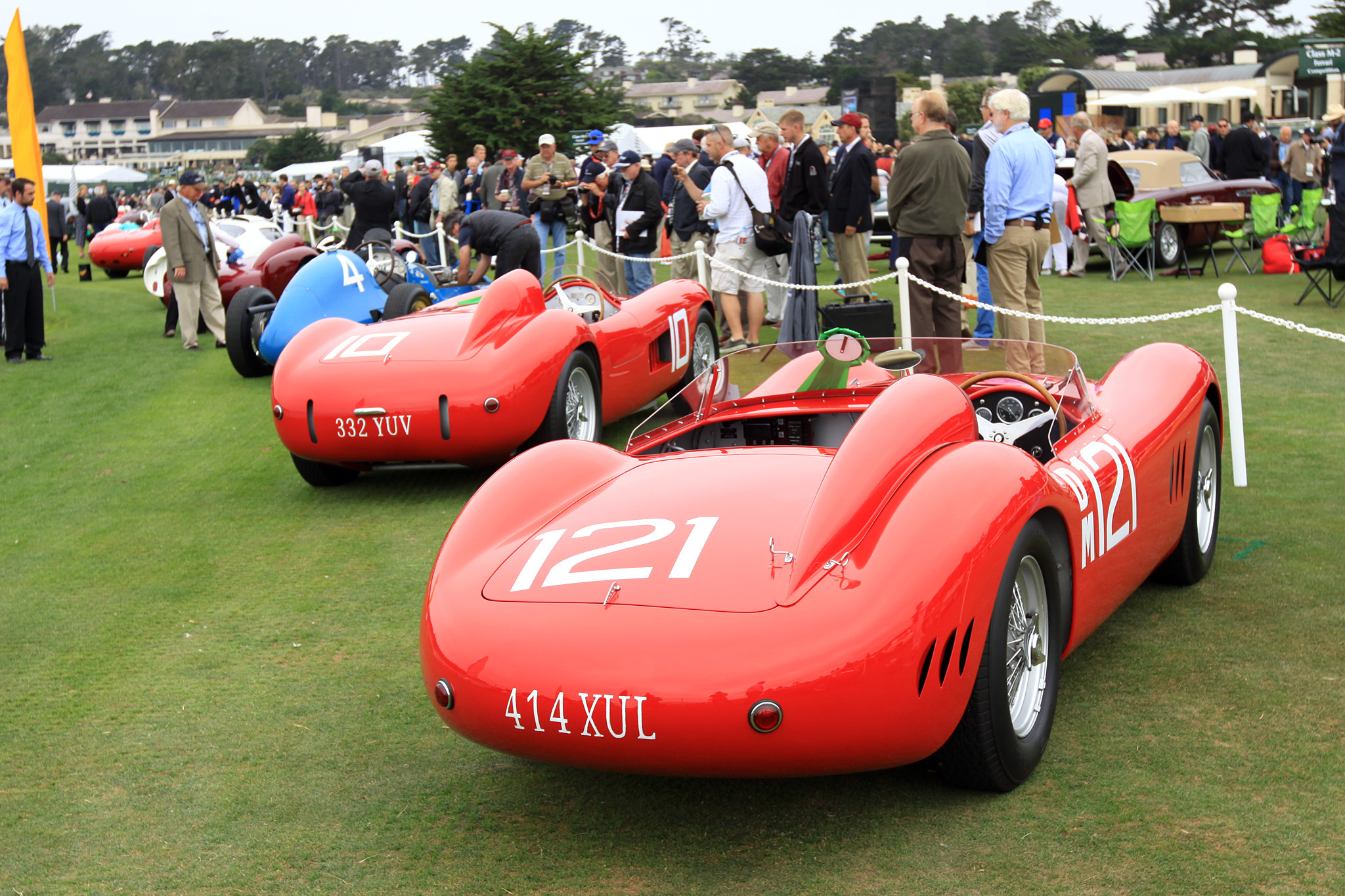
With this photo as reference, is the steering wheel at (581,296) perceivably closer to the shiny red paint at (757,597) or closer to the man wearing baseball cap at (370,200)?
the shiny red paint at (757,597)

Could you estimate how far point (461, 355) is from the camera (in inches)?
271

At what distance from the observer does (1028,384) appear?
468cm

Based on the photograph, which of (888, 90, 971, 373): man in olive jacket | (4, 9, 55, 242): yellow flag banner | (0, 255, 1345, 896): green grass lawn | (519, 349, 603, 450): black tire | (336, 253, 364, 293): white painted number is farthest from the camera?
(4, 9, 55, 242): yellow flag banner

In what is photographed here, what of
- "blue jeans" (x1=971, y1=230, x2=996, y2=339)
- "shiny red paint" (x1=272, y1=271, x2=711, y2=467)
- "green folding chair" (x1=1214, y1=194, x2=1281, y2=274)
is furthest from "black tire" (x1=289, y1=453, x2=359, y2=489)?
"green folding chair" (x1=1214, y1=194, x2=1281, y2=274)

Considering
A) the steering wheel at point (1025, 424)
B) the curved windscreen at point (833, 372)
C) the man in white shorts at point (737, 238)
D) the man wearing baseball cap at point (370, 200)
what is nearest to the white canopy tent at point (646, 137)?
the man wearing baseball cap at point (370, 200)

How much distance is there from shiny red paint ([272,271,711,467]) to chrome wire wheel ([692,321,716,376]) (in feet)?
6.26

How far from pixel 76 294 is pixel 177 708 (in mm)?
19404

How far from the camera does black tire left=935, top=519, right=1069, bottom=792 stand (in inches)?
125

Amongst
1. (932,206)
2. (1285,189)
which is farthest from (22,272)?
(1285,189)

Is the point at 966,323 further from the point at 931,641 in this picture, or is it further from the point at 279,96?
the point at 279,96

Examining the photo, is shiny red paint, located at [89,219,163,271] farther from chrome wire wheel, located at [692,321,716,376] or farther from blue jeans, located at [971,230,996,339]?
blue jeans, located at [971,230,996,339]

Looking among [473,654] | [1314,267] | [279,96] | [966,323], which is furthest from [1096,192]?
[279,96]

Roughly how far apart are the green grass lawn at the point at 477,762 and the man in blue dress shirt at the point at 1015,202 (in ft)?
8.67

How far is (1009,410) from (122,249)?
2372 centimetres
